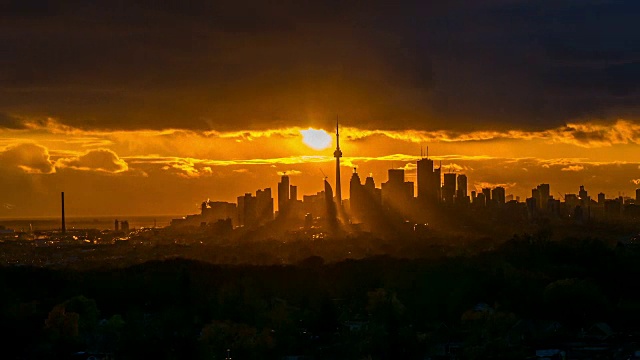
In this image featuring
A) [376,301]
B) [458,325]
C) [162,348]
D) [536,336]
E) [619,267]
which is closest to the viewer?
[162,348]

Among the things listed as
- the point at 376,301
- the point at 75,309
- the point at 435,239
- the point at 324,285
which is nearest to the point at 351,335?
the point at 376,301

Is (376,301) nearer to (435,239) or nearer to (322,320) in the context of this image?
(322,320)

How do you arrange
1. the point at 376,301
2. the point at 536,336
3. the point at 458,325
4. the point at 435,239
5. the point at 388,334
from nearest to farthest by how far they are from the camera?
the point at 388,334 → the point at 536,336 → the point at 458,325 → the point at 376,301 → the point at 435,239

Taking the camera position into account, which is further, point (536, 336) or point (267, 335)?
point (536, 336)

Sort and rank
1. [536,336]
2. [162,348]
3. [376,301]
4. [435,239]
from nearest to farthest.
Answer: [162,348] < [536,336] < [376,301] < [435,239]

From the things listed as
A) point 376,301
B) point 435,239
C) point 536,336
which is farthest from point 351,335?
point 435,239

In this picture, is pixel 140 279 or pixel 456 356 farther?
pixel 140 279

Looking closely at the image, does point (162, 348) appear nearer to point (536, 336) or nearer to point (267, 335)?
point (267, 335)
